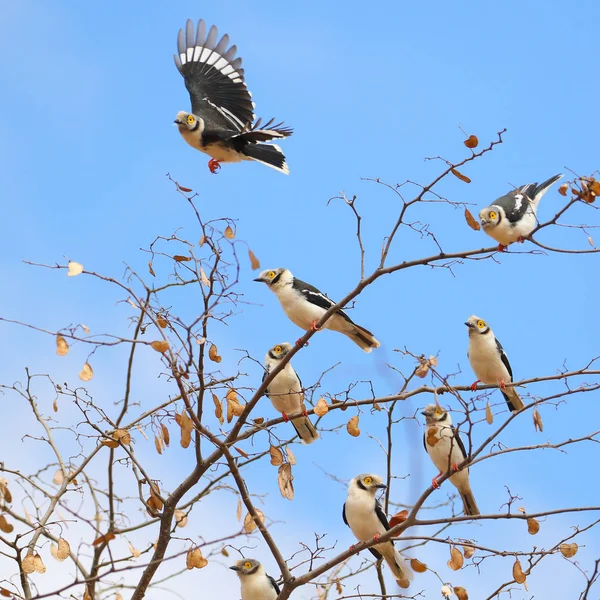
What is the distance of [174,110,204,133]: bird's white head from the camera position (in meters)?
8.73

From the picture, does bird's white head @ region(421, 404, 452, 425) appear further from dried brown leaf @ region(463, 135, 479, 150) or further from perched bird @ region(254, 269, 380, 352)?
dried brown leaf @ region(463, 135, 479, 150)

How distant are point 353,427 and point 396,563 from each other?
1570 millimetres

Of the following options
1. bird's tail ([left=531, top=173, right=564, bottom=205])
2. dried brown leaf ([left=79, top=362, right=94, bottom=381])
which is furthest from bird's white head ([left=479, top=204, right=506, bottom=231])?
dried brown leaf ([left=79, top=362, right=94, bottom=381])

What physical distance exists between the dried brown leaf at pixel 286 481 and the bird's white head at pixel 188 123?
418cm

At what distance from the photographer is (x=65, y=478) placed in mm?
6496

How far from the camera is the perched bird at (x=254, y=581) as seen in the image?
706cm

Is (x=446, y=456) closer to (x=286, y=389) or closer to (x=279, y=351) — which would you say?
(x=286, y=389)

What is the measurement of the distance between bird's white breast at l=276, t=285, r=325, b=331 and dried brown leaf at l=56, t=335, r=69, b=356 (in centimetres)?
A: 284

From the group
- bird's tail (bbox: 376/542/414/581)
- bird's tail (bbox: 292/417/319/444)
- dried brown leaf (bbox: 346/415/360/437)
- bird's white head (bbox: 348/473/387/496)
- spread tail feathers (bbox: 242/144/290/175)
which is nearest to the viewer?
dried brown leaf (bbox: 346/415/360/437)

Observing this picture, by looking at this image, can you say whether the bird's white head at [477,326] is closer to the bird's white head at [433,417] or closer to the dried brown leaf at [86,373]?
the bird's white head at [433,417]

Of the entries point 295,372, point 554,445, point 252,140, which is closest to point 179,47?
point 252,140

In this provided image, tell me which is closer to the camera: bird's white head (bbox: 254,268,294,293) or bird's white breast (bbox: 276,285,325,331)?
bird's white breast (bbox: 276,285,325,331)

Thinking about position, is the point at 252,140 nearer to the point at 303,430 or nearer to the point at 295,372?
the point at 295,372

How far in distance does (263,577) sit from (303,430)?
124 centimetres
